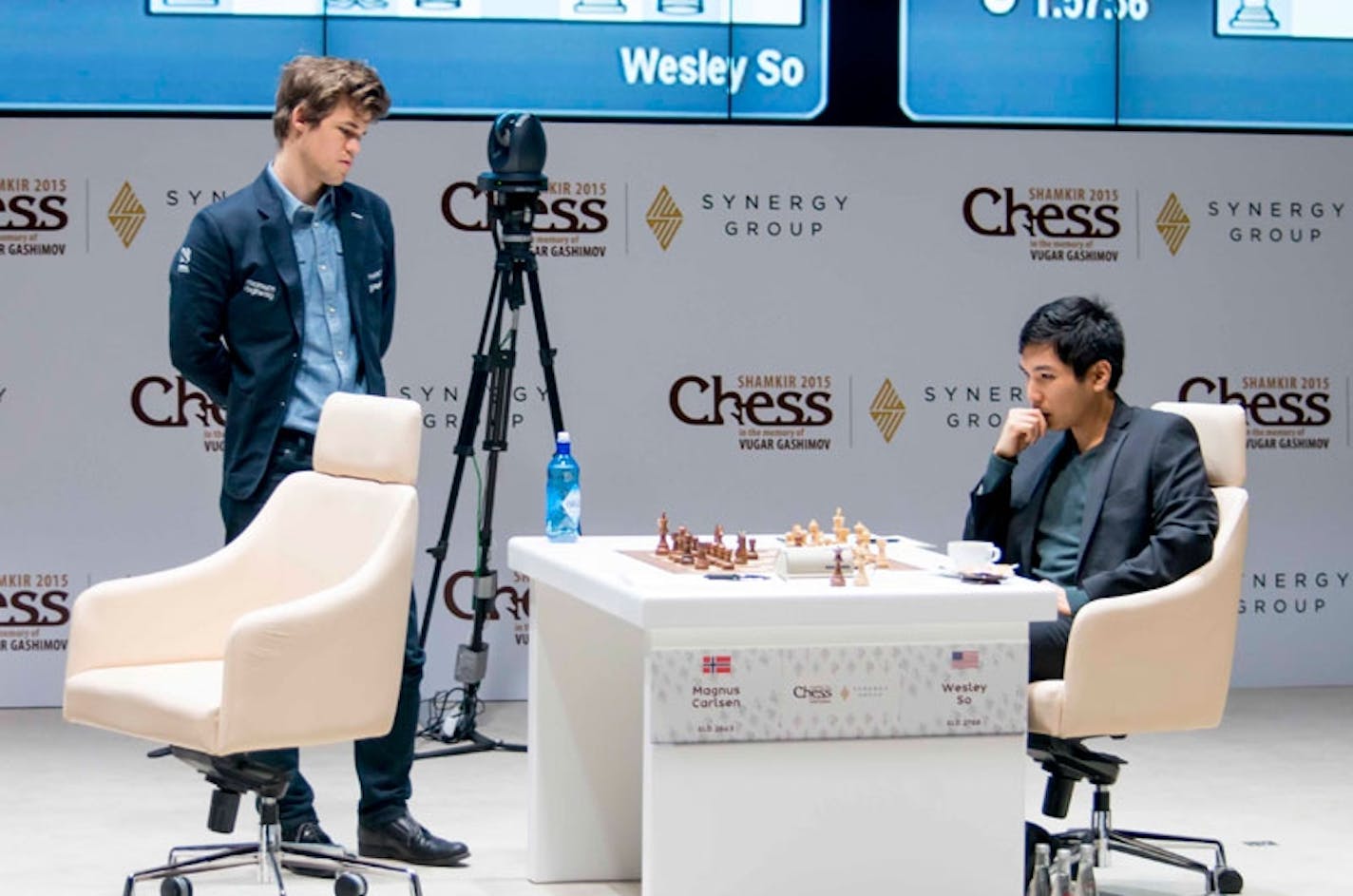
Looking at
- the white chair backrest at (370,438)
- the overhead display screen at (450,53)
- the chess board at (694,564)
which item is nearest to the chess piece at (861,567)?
the chess board at (694,564)

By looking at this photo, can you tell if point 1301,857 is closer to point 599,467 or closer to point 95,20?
point 599,467

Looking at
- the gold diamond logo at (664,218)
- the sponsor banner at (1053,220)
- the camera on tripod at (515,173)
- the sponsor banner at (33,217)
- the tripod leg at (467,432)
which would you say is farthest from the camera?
the sponsor banner at (1053,220)

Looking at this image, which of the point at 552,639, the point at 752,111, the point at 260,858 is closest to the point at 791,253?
the point at 752,111

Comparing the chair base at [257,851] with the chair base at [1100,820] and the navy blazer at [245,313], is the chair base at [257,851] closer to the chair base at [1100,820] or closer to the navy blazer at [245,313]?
the navy blazer at [245,313]

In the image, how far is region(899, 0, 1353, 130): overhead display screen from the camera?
655 cm

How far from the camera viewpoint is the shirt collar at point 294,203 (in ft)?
13.6

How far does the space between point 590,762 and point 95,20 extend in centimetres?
337

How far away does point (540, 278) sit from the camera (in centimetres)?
633

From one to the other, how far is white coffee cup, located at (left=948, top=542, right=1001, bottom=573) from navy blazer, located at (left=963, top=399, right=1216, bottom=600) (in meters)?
0.31

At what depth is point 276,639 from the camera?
3467 mm

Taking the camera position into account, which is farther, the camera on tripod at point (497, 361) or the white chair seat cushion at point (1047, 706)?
the camera on tripod at point (497, 361)

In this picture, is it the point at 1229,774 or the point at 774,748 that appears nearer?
the point at 774,748

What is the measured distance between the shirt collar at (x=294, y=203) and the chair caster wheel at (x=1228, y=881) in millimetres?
2274

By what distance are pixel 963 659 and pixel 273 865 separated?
133 cm
